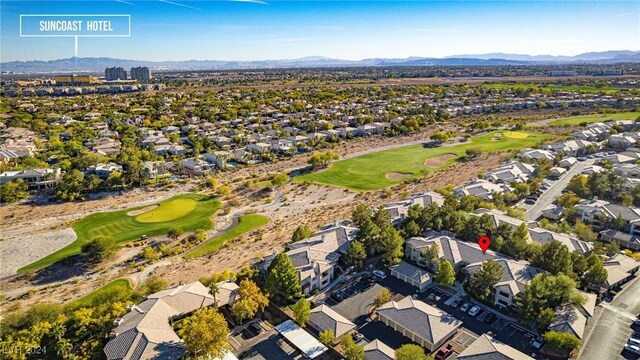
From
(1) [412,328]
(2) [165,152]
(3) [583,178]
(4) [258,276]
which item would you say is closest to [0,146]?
(2) [165,152]

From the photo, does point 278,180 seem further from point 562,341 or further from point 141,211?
point 562,341

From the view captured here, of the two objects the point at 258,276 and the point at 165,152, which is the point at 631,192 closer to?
the point at 258,276

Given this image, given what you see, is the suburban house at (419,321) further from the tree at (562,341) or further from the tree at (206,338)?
the tree at (206,338)

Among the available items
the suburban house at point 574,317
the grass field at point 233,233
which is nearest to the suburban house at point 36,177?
the grass field at point 233,233

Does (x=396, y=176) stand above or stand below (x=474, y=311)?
above

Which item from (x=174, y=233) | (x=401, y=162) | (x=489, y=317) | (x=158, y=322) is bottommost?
(x=489, y=317)

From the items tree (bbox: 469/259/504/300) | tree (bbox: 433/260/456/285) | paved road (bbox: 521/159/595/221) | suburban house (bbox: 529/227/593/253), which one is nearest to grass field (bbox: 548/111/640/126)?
paved road (bbox: 521/159/595/221)

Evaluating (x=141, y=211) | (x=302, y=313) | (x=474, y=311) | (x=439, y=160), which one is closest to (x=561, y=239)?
(x=474, y=311)
